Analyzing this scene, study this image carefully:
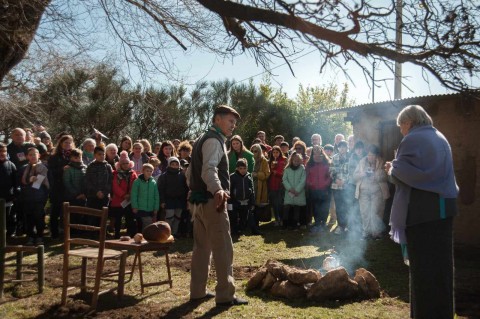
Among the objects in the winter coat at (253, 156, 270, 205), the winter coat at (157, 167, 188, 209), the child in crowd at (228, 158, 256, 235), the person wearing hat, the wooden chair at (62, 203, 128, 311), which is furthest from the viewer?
the winter coat at (253, 156, 270, 205)

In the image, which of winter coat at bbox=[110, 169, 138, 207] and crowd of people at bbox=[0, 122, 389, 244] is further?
winter coat at bbox=[110, 169, 138, 207]

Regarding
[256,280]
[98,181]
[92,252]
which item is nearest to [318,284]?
[256,280]

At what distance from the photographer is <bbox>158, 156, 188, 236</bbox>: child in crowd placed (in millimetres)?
10555

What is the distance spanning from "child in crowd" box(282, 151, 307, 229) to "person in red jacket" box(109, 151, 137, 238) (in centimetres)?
351

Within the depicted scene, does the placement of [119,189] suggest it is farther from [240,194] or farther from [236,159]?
[236,159]

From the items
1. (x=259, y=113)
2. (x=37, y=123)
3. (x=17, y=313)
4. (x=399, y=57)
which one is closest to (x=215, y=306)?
(x=17, y=313)

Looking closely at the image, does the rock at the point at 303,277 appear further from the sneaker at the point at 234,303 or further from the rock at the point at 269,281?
the sneaker at the point at 234,303

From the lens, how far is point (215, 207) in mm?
5613

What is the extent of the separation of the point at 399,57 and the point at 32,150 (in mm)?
7351

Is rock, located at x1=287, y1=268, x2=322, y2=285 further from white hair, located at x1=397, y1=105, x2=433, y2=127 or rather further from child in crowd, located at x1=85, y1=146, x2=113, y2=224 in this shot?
child in crowd, located at x1=85, y1=146, x2=113, y2=224

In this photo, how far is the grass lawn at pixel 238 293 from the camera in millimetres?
5441

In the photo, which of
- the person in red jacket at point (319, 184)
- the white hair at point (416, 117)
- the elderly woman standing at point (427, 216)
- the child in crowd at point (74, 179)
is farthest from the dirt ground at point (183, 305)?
the person in red jacket at point (319, 184)

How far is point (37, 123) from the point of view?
15.9 m

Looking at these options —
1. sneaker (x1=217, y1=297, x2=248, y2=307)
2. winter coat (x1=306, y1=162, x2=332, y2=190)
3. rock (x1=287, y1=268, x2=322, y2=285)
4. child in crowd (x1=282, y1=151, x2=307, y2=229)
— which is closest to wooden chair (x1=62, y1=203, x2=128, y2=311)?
sneaker (x1=217, y1=297, x2=248, y2=307)
